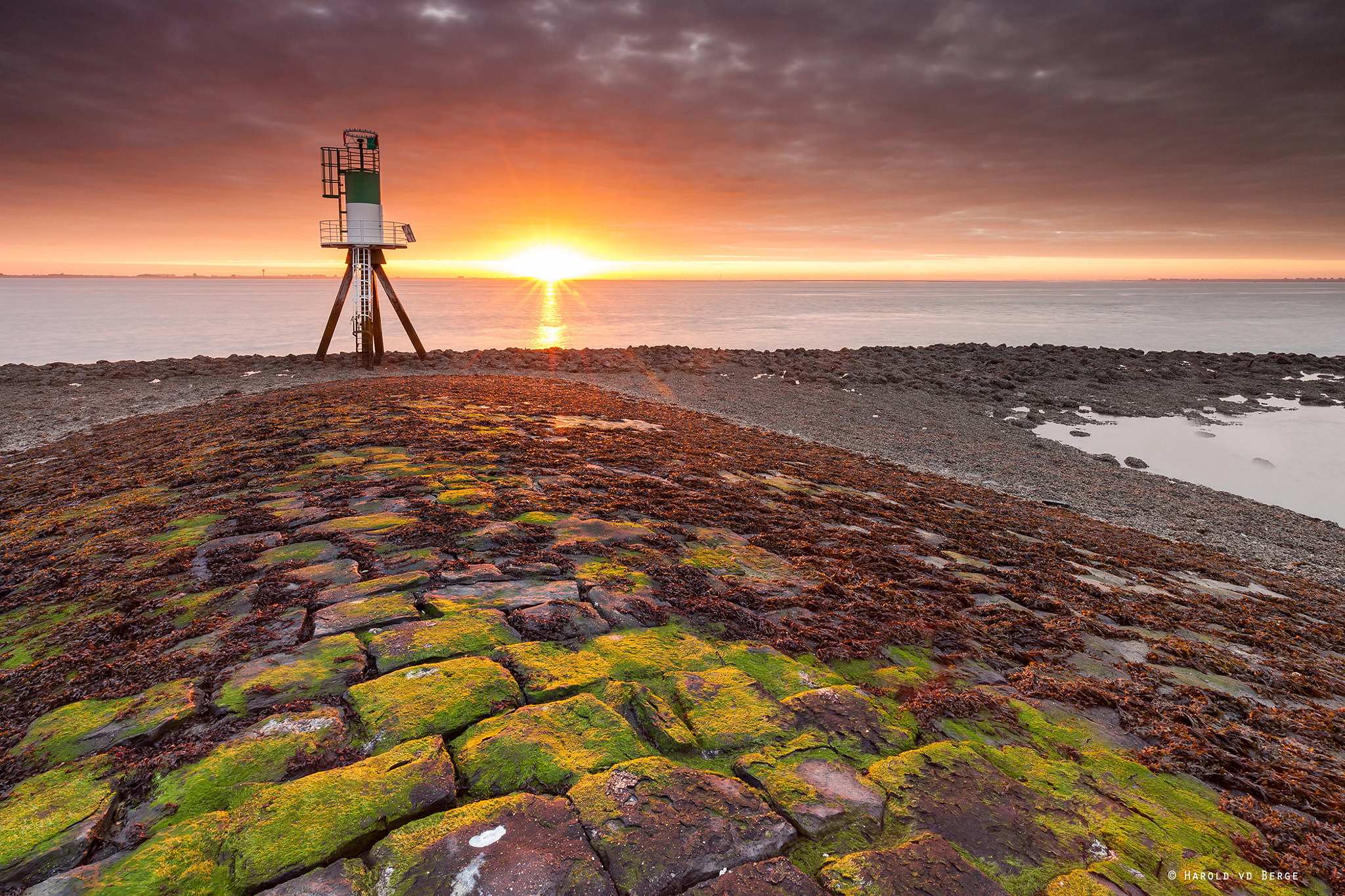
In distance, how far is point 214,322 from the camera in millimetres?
62312

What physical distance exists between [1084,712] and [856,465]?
8.94 meters

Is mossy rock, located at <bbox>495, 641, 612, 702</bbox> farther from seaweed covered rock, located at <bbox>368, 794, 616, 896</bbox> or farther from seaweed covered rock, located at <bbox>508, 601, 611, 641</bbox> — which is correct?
seaweed covered rock, located at <bbox>368, 794, 616, 896</bbox>

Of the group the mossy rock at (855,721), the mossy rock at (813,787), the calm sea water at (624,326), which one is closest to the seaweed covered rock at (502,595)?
the mossy rock at (855,721)

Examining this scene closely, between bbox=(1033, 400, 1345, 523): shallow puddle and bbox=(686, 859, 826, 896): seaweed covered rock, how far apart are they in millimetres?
17160

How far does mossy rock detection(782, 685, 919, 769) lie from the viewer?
3.62m

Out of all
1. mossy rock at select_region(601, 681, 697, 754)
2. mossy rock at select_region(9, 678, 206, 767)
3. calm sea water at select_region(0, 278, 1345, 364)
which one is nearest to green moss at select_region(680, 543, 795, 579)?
mossy rock at select_region(601, 681, 697, 754)

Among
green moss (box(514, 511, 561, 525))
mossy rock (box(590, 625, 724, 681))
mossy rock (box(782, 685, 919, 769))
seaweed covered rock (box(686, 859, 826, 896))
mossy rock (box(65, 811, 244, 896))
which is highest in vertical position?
green moss (box(514, 511, 561, 525))

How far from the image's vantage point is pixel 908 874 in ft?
9.07

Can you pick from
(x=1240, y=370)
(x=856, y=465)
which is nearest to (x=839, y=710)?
(x=856, y=465)

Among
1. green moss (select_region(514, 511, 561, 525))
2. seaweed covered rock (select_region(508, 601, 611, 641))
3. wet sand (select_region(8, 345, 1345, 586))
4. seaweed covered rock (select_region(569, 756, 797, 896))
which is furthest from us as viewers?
wet sand (select_region(8, 345, 1345, 586))

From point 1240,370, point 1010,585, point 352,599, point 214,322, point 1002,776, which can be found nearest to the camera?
point 1002,776

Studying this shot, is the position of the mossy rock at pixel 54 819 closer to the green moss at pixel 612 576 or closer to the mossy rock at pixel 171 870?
the mossy rock at pixel 171 870

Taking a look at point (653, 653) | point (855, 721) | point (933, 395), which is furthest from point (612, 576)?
point (933, 395)

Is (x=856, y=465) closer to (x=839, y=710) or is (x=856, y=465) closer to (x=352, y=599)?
(x=839, y=710)
